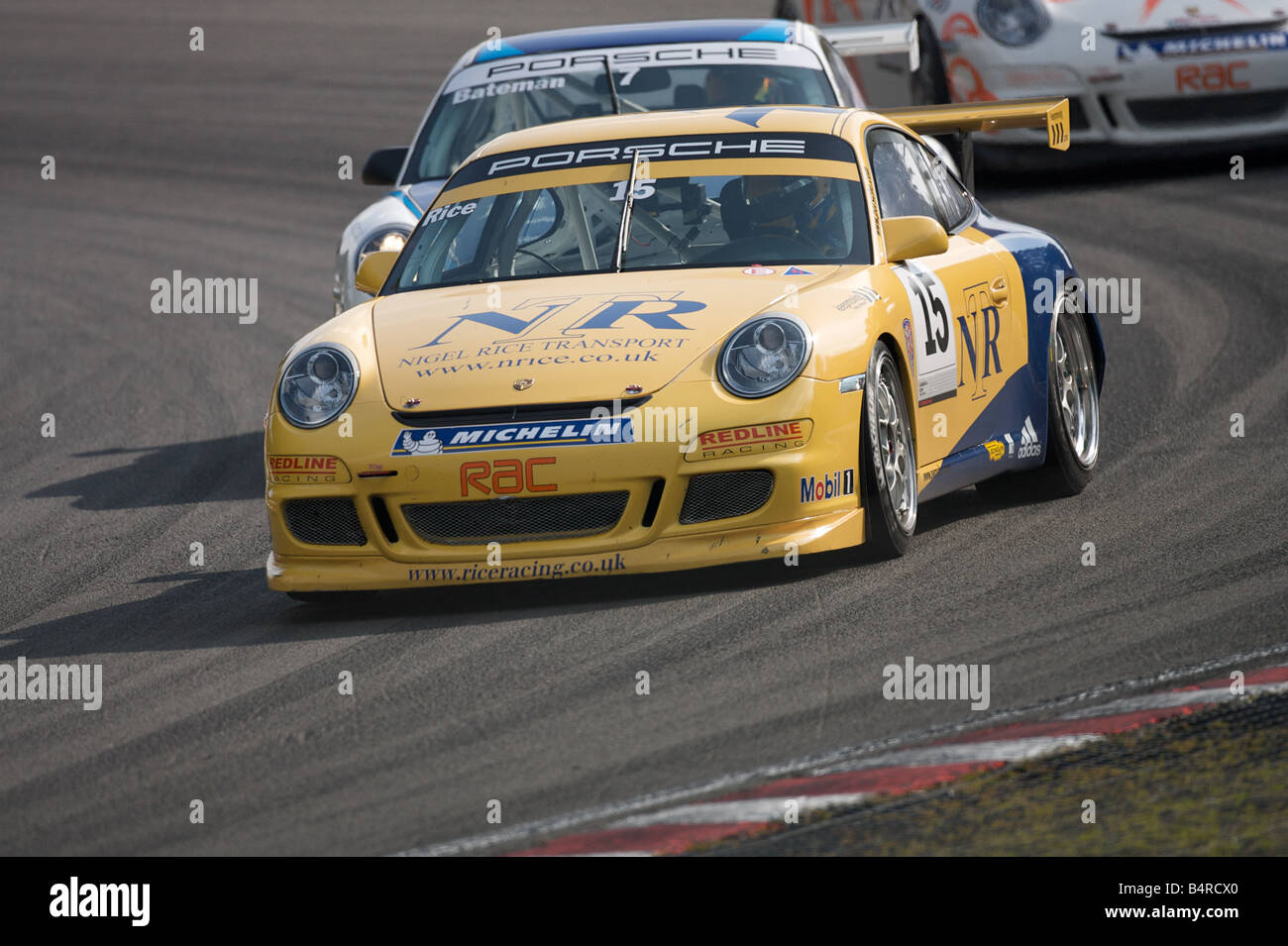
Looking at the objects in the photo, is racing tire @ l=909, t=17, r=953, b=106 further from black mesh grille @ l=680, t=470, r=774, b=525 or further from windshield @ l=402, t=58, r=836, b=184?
black mesh grille @ l=680, t=470, r=774, b=525

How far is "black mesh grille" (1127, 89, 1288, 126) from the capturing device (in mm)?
13367

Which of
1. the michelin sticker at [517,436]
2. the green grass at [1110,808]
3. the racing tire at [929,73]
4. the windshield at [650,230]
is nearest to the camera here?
the green grass at [1110,808]

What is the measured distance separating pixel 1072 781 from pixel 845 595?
1868 millimetres

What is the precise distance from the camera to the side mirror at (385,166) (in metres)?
Answer: 9.73

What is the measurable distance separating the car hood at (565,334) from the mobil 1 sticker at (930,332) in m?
0.32

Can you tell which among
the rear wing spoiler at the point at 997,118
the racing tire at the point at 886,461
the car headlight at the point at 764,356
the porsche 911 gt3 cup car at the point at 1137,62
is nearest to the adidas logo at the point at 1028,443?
the racing tire at the point at 886,461

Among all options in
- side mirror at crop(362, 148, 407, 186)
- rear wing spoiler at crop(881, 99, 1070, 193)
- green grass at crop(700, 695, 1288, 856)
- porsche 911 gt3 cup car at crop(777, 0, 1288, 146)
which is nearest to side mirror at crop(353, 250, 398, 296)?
rear wing spoiler at crop(881, 99, 1070, 193)

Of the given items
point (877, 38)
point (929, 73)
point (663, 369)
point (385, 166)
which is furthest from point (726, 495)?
point (929, 73)

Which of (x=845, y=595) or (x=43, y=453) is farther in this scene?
(x=43, y=453)

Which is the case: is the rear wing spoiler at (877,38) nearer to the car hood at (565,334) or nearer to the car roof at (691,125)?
the car roof at (691,125)

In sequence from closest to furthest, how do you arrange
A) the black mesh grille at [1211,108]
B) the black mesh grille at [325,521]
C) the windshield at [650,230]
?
the black mesh grille at [325,521]
the windshield at [650,230]
the black mesh grille at [1211,108]
